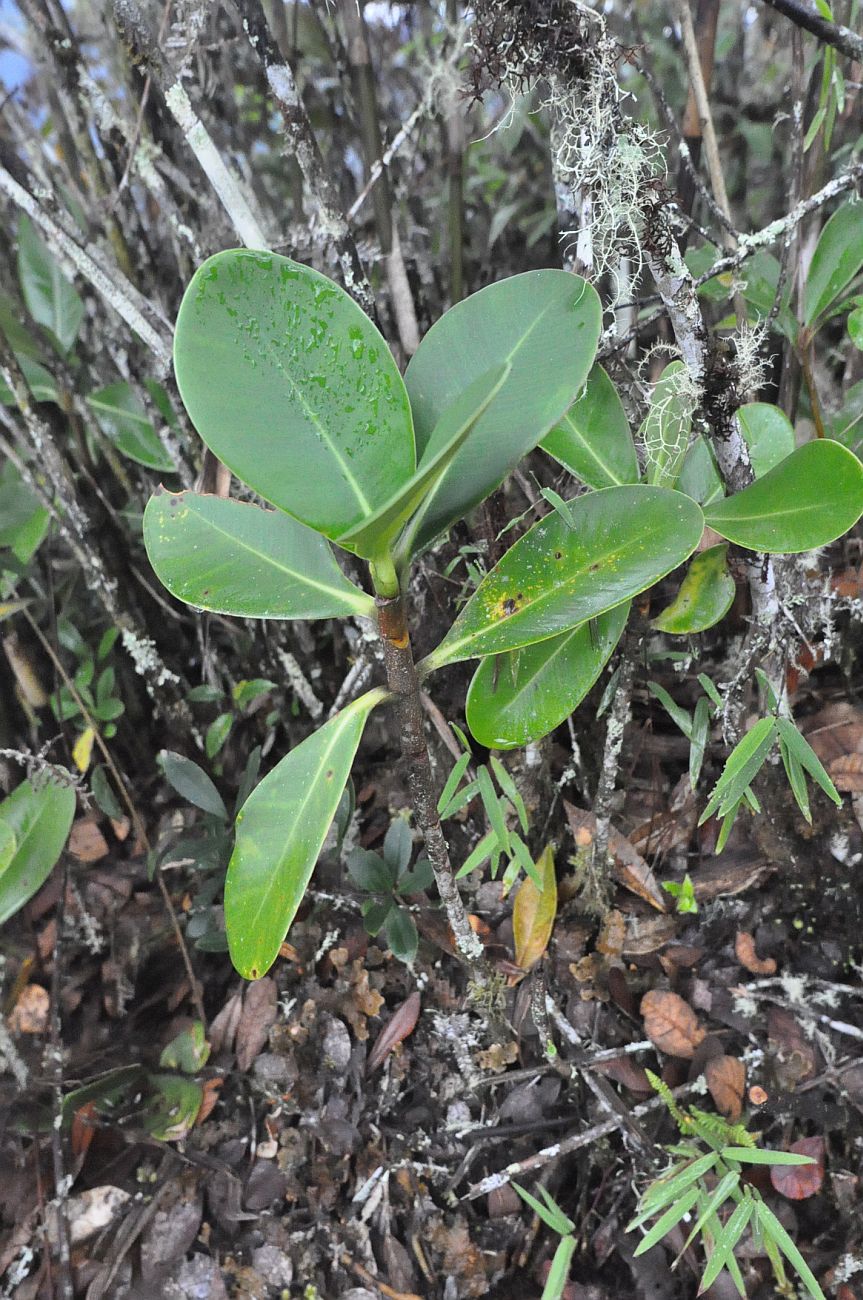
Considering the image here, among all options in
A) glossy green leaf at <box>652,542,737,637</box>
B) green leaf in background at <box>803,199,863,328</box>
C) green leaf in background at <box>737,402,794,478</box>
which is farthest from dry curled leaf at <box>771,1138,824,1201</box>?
green leaf in background at <box>803,199,863,328</box>

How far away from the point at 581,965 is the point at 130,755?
610 mm

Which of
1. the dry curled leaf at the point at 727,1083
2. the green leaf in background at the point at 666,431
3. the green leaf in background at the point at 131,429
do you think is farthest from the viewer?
the green leaf in background at the point at 131,429

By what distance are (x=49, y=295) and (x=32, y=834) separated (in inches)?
25.1

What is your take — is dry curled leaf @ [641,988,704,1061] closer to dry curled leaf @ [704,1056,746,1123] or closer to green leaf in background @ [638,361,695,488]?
dry curled leaf @ [704,1056,746,1123]

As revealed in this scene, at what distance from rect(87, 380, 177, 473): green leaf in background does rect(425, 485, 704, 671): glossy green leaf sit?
0.54 metres

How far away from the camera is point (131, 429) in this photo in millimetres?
881

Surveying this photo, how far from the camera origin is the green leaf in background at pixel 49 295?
93 cm

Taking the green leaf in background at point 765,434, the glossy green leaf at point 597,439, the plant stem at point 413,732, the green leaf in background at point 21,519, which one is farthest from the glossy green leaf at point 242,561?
the green leaf in background at point 21,519

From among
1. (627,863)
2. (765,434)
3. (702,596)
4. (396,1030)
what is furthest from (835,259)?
(396,1030)

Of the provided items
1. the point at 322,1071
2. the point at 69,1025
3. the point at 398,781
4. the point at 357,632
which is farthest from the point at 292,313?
the point at 69,1025

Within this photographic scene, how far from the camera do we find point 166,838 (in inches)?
36.5

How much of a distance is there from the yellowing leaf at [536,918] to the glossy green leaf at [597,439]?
0.37 meters

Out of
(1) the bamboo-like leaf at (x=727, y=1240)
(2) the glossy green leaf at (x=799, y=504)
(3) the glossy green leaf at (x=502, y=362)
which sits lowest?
(1) the bamboo-like leaf at (x=727, y=1240)

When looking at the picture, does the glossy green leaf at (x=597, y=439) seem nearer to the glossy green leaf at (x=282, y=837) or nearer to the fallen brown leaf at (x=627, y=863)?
the glossy green leaf at (x=282, y=837)
